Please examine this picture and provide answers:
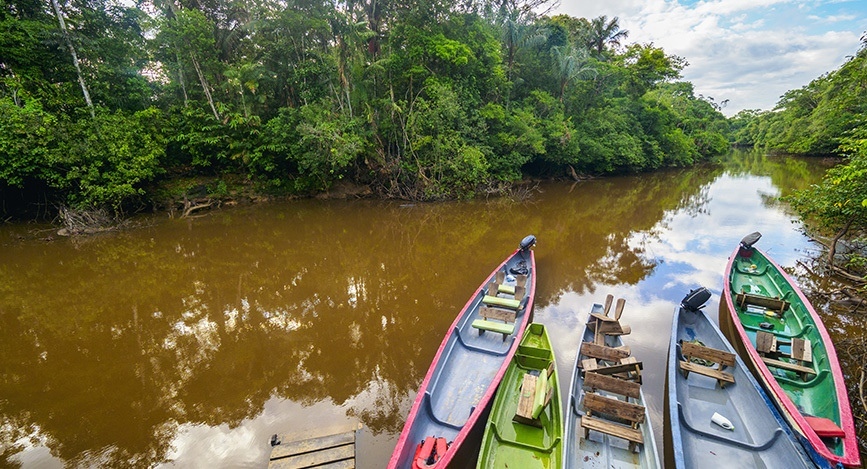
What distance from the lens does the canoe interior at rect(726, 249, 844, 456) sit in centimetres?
456

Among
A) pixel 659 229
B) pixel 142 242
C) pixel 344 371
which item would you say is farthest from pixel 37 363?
pixel 659 229

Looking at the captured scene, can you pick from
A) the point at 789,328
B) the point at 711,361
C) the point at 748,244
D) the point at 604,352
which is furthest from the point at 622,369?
the point at 748,244

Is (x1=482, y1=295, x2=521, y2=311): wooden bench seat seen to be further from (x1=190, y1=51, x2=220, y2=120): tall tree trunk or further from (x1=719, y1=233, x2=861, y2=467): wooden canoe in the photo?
(x1=190, y1=51, x2=220, y2=120): tall tree trunk

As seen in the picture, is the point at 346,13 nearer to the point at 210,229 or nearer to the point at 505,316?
the point at 210,229

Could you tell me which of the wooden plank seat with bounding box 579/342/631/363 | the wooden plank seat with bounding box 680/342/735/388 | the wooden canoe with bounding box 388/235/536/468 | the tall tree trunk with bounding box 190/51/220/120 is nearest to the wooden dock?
the wooden canoe with bounding box 388/235/536/468

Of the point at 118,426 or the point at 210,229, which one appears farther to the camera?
the point at 210,229

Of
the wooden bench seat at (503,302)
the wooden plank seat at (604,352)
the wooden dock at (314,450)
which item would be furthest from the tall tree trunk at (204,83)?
the wooden plank seat at (604,352)

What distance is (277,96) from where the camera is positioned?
68.0ft

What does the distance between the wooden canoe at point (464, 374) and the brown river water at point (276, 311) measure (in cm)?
68

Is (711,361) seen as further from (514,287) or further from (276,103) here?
(276,103)

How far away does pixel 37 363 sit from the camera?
650cm

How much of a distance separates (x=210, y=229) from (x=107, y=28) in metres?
10.7

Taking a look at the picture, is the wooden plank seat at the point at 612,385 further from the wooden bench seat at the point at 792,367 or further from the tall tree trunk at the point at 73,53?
the tall tree trunk at the point at 73,53

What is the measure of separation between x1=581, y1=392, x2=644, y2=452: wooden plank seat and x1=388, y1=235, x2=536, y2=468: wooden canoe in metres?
1.12
